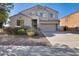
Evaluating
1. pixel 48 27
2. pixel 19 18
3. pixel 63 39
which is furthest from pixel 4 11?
pixel 63 39

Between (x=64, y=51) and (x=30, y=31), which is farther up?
(x=30, y=31)

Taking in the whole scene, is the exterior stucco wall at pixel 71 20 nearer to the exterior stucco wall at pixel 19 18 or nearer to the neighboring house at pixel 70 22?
the neighboring house at pixel 70 22

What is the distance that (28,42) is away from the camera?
3.73 m

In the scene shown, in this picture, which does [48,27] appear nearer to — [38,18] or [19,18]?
[38,18]

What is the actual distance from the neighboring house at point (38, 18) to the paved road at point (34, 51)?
0.30 m

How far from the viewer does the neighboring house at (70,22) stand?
147 inches

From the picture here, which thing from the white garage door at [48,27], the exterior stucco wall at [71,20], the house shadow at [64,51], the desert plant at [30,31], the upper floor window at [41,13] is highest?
the upper floor window at [41,13]

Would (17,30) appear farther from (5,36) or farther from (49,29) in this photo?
(49,29)

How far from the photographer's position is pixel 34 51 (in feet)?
12.1

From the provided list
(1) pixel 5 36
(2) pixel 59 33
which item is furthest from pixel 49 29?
(1) pixel 5 36

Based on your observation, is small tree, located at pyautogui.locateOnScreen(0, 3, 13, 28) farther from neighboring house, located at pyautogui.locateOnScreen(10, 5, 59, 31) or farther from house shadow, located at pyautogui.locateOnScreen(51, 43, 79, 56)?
house shadow, located at pyautogui.locateOnScreen(51, 43, 79, 56)

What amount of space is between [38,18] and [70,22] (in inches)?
18.0

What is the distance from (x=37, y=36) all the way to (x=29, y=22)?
23 cm

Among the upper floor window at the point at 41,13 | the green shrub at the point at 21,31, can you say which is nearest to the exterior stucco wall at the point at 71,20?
the upper floor window at the point at 41,13
